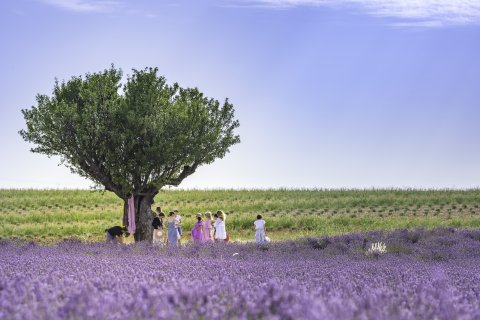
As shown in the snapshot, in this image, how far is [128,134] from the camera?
28.5 m

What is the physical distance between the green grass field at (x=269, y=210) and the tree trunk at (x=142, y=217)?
22.9ft

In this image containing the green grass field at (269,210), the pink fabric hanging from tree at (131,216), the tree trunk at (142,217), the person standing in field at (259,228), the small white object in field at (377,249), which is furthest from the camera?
the green grass field at (269,210)

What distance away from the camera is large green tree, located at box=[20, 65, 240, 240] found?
28.4 meters

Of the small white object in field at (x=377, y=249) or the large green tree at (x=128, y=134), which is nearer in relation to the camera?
the small white object in field at (x=377, y=249)

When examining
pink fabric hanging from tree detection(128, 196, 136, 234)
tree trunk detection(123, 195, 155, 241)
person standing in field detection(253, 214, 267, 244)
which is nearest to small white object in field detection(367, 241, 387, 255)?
person standing in field detection(253, 214, 267, 244)

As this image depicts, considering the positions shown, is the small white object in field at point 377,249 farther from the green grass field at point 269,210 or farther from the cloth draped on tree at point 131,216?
the green grass field at point 269,210

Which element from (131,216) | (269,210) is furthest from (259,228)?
(269,210)

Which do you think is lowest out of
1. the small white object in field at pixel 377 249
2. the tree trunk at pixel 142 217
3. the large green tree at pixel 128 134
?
the small white object in field at pixel 377 249

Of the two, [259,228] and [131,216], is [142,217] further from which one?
[259,228]

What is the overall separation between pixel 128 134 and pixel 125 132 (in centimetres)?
24

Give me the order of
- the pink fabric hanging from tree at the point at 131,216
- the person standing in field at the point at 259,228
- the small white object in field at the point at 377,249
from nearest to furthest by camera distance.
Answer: the small white object in field at the point at 377,249
the person standing in field at the point at 259,228
the pink fabric hanging from tree at the point at 131,216

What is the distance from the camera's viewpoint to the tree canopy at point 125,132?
93.0 ft

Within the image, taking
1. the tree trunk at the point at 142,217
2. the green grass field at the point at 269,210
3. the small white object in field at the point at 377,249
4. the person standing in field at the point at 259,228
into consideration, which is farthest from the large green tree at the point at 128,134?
the small white object in field at the point at 377,249

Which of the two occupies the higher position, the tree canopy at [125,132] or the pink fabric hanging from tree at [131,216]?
the tree canopy at [125,132]
